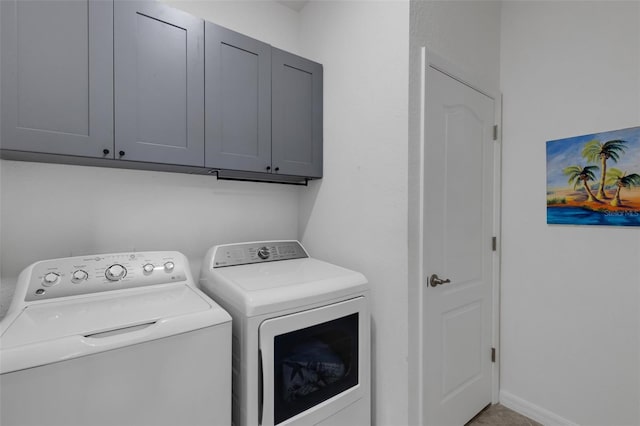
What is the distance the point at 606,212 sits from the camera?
161 centimetres

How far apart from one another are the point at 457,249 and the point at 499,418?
3.88 ft

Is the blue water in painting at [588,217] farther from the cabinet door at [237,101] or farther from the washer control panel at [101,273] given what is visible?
the washer control panel at [101,273]

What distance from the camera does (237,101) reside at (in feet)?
5.28

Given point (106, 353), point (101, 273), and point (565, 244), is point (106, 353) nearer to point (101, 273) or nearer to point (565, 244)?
point (101, 273)

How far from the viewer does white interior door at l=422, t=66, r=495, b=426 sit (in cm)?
156

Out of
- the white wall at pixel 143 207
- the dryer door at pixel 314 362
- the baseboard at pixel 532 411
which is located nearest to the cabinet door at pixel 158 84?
the white wall at pixel 143 207

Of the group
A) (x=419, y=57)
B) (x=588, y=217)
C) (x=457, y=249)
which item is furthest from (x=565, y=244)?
(x=419, y=57)

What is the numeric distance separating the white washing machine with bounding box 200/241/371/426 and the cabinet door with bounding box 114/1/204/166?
61 cm

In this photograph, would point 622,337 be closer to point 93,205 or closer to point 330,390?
point 330,390

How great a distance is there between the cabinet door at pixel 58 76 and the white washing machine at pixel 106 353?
522 millimetres

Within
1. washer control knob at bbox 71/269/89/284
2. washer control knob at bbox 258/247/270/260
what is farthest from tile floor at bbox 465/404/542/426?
washer control knob at bbox 71/269/89/284

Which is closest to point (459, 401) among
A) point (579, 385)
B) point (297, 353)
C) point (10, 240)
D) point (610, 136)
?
point (579, 385)

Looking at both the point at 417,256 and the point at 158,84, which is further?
the point at 417,256

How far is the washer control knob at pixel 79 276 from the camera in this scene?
122cm
